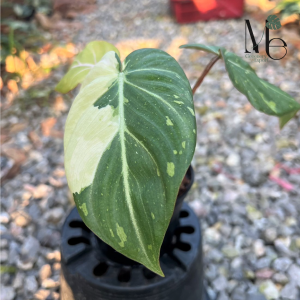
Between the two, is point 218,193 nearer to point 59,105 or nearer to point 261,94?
point 261,94

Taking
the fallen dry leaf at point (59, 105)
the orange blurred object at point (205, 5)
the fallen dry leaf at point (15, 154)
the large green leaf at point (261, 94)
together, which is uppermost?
the large green leaf at point (261, 94)

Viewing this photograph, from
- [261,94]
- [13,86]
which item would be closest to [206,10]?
[13,86]

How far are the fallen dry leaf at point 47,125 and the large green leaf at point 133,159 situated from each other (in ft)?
3.64

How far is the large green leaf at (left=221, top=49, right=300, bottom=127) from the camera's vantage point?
58cm

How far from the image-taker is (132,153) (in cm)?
40

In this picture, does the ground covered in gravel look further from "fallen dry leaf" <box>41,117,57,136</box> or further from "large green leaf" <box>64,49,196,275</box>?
"large green leaf" <box>64,49,196,275</box>

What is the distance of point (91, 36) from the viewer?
2.36 m

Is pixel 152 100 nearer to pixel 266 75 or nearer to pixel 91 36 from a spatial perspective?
pixel 266 75

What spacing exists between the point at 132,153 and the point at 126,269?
35cm

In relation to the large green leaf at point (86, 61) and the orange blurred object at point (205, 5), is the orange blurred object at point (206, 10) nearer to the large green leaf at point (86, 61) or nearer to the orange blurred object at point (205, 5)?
the orange blurred object at point (205, 5)

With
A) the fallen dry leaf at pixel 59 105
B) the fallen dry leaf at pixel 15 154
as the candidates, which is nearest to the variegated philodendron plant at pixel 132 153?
the fallen dry leaf at pixel 15 154

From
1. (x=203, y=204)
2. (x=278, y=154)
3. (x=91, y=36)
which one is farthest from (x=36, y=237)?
(x=91, y=36)

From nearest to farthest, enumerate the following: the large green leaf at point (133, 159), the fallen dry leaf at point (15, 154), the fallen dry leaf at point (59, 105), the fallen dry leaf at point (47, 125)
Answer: the large green leaf at point (133, 159)
the fallen dry leaf at point (15, 154)
the fallen dry leaf at point (47, 125)
the fallen dry leaf at point (59, 105)

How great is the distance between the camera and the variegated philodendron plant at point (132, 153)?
0.38m
